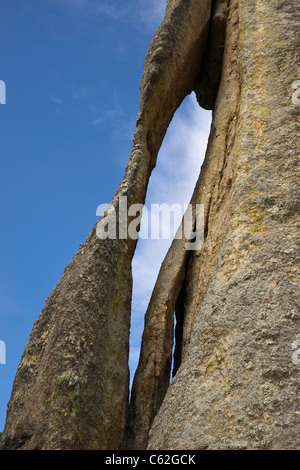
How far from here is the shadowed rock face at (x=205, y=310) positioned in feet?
15.6

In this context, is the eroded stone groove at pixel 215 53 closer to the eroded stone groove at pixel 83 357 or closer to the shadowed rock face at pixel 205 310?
the shadowed rock face at pixel 205 310

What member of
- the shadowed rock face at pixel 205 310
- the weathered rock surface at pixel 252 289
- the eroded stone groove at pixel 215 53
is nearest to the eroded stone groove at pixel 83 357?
the shadowed rock face at pixel 205 310

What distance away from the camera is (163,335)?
695 cm

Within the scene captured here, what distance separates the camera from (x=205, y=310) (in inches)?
217

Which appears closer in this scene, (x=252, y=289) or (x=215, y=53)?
(x=252, y=289)

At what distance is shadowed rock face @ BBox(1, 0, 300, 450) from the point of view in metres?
4.75

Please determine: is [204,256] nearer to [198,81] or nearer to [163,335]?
[163,335]

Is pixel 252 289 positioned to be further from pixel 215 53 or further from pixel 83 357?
pixel 215 53

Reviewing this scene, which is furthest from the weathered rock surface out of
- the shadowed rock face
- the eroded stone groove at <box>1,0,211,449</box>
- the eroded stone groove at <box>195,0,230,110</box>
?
the eroded stone groove at <box>195,0,230,110</box>

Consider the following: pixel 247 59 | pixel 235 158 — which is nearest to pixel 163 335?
pixel 235 158

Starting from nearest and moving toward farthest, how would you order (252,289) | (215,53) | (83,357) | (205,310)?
(252,289), (205,310), (83,357), (215,53)

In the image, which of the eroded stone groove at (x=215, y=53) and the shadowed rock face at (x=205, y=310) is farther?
the eroded stone groove at (x=215, y=53)

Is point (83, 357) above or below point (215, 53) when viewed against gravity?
below

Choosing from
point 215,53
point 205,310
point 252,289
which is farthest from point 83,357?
point 215,53
